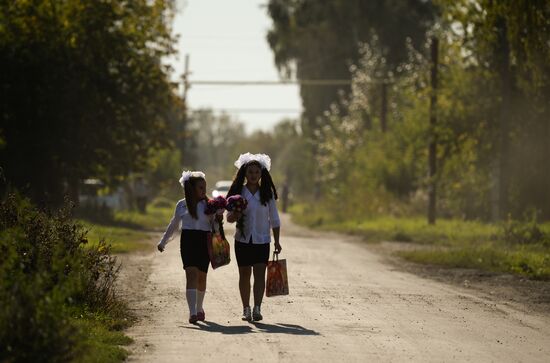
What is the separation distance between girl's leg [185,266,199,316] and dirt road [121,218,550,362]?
27 centimetres

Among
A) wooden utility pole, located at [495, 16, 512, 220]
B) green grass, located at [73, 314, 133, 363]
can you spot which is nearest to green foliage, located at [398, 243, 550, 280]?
wooden utility pole, located at [495, 16, 512, 220]

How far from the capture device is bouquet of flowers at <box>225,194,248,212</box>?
13117 millimetres

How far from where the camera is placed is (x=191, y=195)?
13281mm

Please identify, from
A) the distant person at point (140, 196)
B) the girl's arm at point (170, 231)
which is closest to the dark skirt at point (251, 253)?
the girl's arm at point (170, 231)

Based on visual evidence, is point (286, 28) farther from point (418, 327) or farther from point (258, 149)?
point (258, 149)

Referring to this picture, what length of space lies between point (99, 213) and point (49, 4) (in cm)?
733

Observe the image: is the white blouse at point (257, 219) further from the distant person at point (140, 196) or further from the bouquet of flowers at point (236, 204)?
the distant person at point (140, 196)

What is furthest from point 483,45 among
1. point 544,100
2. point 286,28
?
point 286,28

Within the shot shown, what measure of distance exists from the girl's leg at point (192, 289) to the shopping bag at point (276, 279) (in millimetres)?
829

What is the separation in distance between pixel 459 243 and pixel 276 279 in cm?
1733

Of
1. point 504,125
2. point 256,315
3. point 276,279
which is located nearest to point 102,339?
point 256,315

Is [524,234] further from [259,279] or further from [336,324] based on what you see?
[336,324]

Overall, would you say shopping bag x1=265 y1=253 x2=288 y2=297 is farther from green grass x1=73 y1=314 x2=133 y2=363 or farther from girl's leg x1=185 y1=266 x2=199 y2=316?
green grass x1=73 y1=314 x2=133 y2=363

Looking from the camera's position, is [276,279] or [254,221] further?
[276,279]
